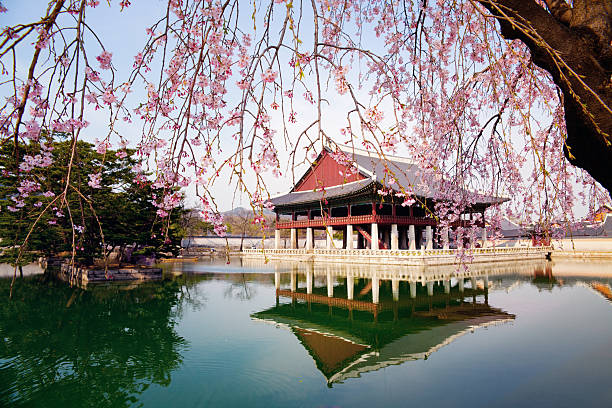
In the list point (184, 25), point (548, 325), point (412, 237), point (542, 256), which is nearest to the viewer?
point (184, 25)

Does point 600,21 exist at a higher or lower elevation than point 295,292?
higher

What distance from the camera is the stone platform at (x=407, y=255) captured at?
21312 millimetres

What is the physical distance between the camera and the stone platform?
839 inches

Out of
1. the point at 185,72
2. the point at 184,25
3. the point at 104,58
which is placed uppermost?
the point at 184,25

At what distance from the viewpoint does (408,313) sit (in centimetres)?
1014

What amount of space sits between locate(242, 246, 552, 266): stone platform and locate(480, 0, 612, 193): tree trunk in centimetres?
1614

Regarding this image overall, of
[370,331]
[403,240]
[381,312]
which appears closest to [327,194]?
[403,240]

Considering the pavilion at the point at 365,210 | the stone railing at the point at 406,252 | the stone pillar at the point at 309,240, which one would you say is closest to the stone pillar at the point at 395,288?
the stone railing at the point at 406,252

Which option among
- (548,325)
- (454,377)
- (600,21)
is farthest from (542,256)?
(600,21)

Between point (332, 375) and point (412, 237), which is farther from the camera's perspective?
point (412, 237)

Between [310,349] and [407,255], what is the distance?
616 inches

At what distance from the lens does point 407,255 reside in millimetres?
21594

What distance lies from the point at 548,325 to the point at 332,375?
6051 mm

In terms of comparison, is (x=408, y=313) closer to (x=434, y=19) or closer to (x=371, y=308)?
(x=371, y=308)
